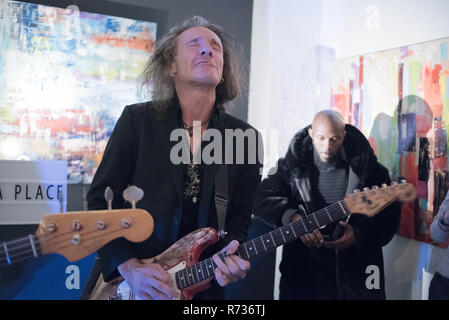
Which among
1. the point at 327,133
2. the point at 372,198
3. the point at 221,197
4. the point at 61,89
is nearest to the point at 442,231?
the point at 372,198

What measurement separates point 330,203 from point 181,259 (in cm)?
74

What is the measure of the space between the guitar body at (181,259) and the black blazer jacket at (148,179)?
0.05 metres

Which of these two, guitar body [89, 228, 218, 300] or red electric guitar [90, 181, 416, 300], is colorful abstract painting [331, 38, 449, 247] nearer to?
red electric guitar [90, 181, 416, 300]

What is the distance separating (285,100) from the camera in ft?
7.17

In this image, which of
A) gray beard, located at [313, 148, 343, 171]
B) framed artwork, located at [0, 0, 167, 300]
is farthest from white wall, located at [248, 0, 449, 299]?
framed artwork, located at [0, 0, 167, 300]

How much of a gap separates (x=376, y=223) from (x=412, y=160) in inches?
13.1

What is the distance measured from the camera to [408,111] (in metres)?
2.09

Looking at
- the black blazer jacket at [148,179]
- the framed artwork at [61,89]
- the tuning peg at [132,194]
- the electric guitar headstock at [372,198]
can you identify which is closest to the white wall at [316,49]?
the electric guitar headstock at [372,198]

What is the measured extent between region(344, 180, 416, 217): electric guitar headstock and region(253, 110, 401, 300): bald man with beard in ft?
0.27

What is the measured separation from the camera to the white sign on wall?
187 centimetres

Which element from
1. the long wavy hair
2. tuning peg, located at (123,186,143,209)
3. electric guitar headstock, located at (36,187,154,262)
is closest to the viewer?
electric guitar headstock, located at (36,187,154,262)

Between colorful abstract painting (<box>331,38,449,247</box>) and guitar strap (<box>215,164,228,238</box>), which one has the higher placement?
colorful abstract painting (<box>331,38,449,247</box>)
